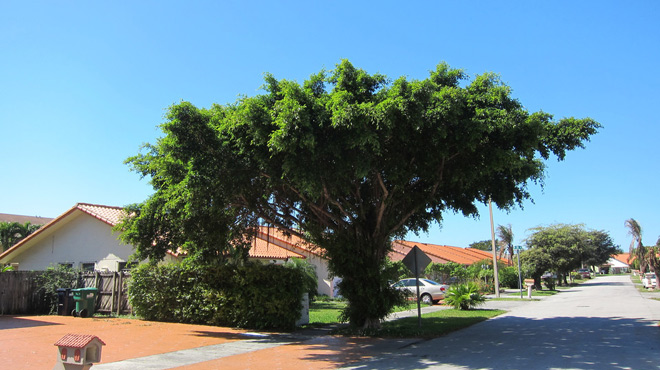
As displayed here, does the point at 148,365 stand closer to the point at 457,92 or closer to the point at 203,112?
the point at 203,112

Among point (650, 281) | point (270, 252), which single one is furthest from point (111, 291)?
point (650, 281)

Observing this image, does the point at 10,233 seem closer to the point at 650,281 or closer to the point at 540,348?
the point at 540,348

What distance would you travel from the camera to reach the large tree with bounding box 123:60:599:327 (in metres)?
10.5

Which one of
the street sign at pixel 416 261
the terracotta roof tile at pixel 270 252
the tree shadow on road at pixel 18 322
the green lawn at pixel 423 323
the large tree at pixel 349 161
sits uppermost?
the large tree at pixel 349 161

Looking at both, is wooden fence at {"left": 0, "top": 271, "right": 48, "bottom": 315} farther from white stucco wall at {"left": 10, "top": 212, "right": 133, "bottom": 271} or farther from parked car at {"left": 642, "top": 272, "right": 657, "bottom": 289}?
parked car at {"left": 642, "top": 272, "right": 657, "bottom": 289}

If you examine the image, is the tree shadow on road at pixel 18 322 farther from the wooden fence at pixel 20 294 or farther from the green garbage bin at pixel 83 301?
the green garbage bin at pixel 83 301

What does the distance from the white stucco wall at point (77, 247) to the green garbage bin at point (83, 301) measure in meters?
4.03

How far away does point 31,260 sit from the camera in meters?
26.8

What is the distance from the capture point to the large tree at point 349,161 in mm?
10453

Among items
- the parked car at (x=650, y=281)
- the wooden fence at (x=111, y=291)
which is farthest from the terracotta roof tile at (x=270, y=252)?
the parked car at (x=650, y=281)

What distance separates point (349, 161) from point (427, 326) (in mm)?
7551

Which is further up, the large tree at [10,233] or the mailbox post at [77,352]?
the large tree at [10,233]

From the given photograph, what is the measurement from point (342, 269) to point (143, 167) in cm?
788

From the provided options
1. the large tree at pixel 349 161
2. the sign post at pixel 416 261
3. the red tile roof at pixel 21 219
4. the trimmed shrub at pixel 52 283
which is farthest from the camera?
the red tile roof at pixel 21 219
